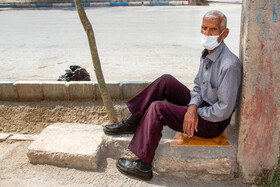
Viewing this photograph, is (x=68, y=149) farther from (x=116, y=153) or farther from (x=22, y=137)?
(x=22, y=137)

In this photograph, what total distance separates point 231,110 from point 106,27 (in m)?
8.06

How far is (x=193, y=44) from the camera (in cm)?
702

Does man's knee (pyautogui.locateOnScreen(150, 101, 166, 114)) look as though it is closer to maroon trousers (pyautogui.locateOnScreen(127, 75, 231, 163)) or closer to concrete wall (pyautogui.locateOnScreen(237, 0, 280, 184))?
maroon trousers (pyautogui.locateOnScreen(127, 75, 231, 163))

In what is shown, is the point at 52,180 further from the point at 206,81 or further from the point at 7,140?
the point at 206,81

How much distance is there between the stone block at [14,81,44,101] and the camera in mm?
3914

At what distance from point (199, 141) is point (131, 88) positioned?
55.4 inches

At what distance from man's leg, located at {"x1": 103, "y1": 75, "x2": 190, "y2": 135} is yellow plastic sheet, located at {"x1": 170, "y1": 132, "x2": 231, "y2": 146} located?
373mm

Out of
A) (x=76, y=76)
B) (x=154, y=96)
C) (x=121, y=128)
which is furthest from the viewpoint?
(x=76, y=76)

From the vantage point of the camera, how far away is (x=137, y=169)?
261cm

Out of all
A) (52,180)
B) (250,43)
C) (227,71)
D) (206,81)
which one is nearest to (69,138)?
(52,180)

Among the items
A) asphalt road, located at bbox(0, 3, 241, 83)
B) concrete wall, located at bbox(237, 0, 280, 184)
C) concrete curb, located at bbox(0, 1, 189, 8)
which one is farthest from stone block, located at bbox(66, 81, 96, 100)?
concrete curb, located at bbox(0, 1, 189, 8)

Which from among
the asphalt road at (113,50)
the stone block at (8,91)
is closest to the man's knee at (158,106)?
the asphalt road at (113,50)

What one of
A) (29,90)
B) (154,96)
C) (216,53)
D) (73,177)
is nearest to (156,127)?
Result: (154,96)

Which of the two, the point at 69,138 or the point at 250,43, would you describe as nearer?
the point at 250,43
